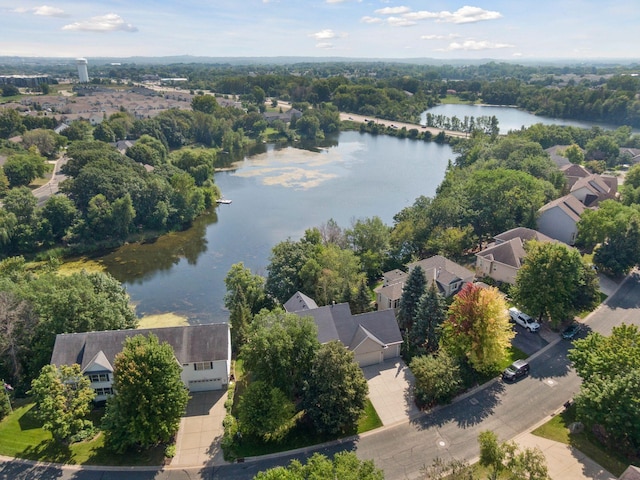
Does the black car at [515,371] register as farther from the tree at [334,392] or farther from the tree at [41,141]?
the tree at [41,141]

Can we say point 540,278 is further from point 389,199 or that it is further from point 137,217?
→ point 137,217

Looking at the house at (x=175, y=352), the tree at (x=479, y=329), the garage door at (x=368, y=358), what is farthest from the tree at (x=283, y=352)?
the tree at (x=479, y=329)

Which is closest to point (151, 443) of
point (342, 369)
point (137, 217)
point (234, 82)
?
point (342, 369)

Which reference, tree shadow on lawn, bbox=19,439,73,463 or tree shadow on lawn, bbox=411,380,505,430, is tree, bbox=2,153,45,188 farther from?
tree shadow on lawn, bbox=411,380,505,430

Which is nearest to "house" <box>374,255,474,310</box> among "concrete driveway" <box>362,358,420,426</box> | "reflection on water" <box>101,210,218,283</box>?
"concrete driveway" <box>362,358,420,426</box>

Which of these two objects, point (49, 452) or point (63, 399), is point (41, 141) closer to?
point (63, 399)

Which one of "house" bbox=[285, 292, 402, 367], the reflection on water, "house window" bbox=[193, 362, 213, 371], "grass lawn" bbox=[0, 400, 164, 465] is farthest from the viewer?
the reflection on water

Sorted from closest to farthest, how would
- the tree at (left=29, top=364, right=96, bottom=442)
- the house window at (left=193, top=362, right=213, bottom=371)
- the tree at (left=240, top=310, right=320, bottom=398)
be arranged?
the tree at (left=29, top=364, right=96, bottom=442) → the tree at (left=240, top=310, right=320, bottom=398) → the house window at (left=193, top=362, right=213, bottom=371)

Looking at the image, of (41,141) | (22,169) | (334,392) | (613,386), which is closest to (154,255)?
(22,169)
